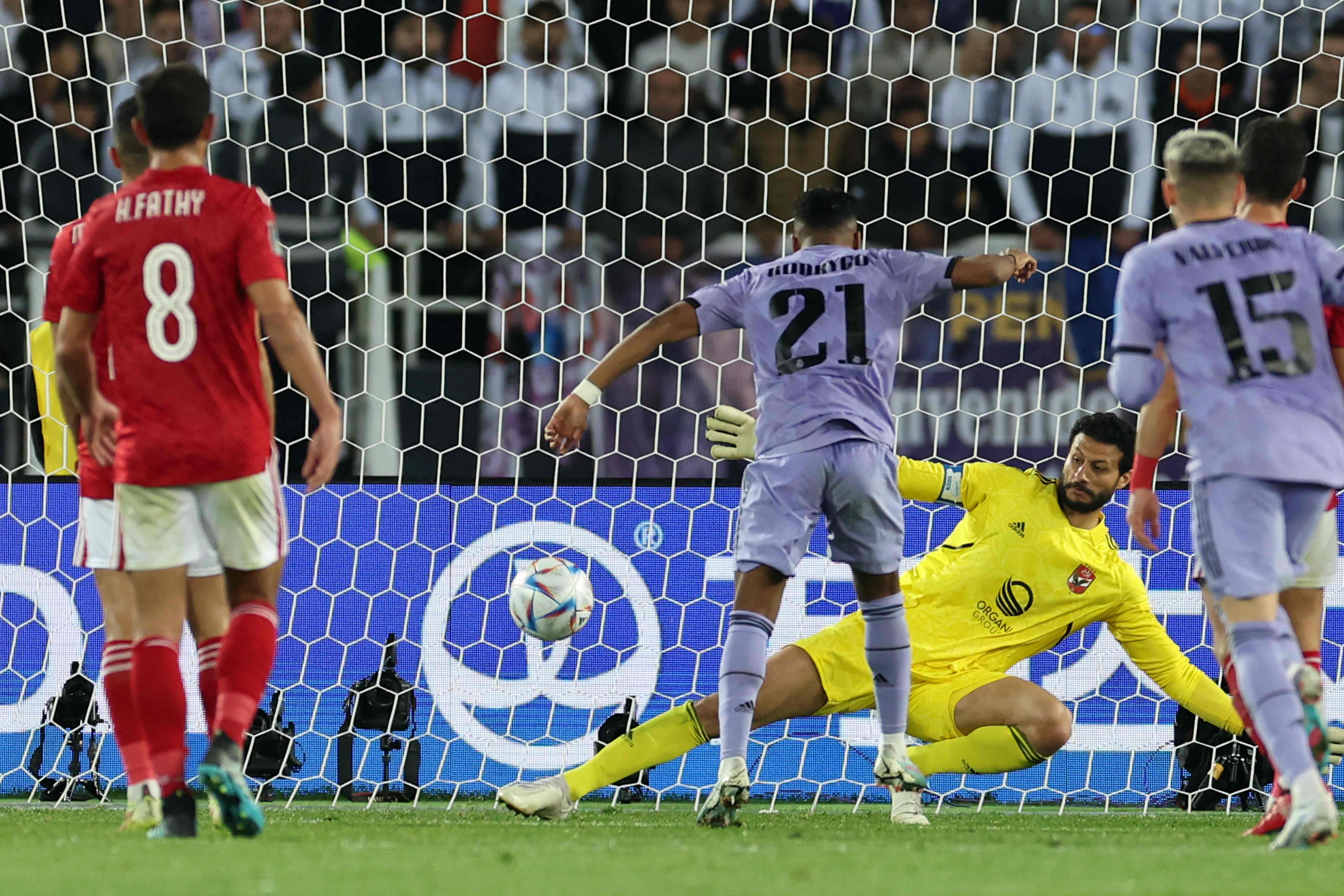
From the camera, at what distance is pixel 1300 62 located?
769 cm

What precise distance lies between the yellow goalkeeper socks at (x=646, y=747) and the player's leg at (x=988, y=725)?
2.25 ft

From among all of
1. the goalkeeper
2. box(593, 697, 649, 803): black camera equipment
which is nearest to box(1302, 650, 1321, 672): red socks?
the goalkeeper

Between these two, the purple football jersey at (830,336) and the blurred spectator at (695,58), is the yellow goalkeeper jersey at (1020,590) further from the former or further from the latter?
the blurred spectator at (695,58)

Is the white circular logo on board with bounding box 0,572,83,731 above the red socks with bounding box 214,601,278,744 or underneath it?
underneath

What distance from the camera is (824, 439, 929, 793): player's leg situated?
4359mm

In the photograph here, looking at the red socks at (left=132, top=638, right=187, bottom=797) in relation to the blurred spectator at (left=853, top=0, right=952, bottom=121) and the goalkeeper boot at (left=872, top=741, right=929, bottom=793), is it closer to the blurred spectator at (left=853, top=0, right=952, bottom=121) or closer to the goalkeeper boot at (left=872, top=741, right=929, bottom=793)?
the goalkeeper boot at (left=872, top=741, right=929, bottom=793)

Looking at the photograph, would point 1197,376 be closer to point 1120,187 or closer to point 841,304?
point 841,304

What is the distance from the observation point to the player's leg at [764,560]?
4.32 metres

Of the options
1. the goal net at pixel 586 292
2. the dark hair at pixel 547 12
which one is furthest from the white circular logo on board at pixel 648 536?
the dark hair at pixel 547 12

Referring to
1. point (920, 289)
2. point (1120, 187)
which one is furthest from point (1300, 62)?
point (920, 289)

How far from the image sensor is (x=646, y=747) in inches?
185

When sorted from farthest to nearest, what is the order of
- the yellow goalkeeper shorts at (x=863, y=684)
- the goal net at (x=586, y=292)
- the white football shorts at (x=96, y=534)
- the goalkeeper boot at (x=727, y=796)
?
the goal net at (x=586, y=292) < the yellow goalkeeper shorts at (x=863, y=684) < the white football shorts at (x=96, y=534) < the goalkeeper boot at (x=727, y=796)

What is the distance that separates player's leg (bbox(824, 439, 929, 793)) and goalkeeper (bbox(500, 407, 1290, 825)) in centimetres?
28

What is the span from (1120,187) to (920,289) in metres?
3.43
